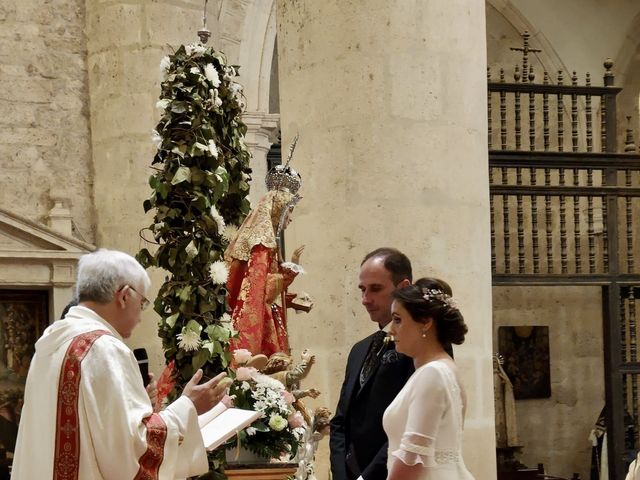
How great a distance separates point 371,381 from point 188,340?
81 cm

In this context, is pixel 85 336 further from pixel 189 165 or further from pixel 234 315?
pixel 234 315

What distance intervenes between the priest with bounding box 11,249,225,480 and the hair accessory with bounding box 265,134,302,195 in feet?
8.01

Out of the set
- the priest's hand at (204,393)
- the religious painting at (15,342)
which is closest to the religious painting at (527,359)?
the religious painting at (15,342)

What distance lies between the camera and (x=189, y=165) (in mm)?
5250

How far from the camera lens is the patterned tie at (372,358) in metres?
4.79

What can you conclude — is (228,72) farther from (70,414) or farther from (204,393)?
(70,414)

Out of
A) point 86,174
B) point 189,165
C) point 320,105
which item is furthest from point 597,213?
point 189,165

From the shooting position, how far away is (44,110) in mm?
11195

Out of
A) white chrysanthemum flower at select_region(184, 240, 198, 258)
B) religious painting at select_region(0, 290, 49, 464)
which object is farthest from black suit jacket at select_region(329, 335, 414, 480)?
religious painting at select_region(0, 290, 49, 464)

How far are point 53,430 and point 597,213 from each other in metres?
11.2

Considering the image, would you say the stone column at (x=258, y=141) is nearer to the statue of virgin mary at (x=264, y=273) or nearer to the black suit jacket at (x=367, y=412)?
the statue of virgin mary at (x=264, y=273)

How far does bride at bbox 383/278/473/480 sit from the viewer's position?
13.0 ft

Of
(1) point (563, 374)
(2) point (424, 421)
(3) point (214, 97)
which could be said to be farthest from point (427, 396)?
(1) point (563, 374)

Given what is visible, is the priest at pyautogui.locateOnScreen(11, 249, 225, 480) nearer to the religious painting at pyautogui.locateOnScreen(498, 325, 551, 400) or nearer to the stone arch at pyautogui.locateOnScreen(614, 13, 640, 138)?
the religious painting at pyautogui.locateOnScreen(498, 325, 551, 400)
